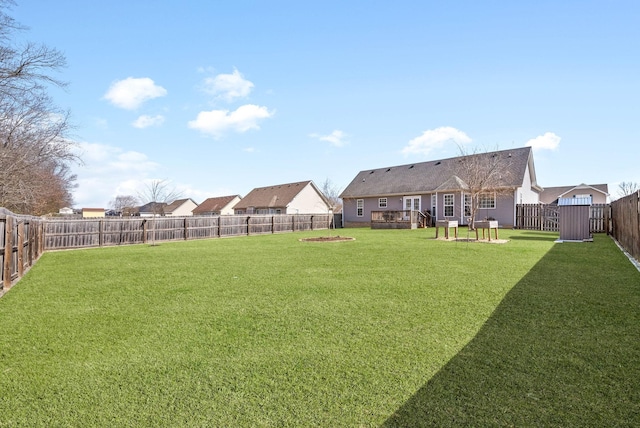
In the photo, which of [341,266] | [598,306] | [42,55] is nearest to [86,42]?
[42,55]

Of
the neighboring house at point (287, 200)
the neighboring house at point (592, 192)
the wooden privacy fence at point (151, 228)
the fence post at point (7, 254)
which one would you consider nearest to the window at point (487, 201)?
the wooden privacy fence at point (151, 228)

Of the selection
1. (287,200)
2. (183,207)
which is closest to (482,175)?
(287,200)

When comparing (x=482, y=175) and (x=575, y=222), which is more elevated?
(x=482, y=175)

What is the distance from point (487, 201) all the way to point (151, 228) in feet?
68.9

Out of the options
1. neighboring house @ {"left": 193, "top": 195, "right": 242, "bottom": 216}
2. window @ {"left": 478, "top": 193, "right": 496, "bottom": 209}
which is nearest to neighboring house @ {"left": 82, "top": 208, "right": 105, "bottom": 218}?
neighboring house @ {"left": 193, "top": 195, "right": 242, "bottom": 216}

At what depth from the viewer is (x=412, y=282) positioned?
6047 mm

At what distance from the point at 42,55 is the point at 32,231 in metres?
7.99

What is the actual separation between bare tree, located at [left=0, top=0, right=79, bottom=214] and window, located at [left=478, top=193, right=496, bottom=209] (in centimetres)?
2373

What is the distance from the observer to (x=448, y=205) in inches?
989

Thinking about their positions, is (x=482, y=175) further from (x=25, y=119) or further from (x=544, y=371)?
(x=25, y=119)

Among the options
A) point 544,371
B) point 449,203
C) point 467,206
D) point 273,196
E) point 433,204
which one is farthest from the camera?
point 273,196

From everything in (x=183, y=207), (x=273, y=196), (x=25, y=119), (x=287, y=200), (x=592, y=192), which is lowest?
(x=183, y=207)

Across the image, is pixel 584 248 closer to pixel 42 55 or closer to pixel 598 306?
pixel 598 306

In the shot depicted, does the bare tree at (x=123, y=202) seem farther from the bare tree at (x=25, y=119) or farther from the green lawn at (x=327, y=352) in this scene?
the green lawn at (x=327, y=352)
